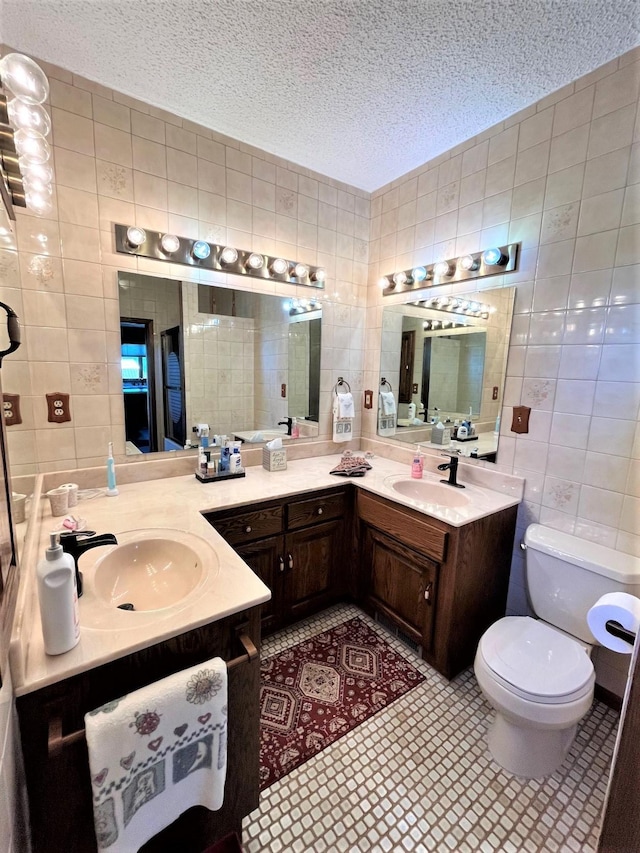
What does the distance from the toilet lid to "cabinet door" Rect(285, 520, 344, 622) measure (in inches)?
34.6

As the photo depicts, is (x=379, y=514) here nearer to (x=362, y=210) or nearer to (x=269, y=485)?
(x=269, y=485)

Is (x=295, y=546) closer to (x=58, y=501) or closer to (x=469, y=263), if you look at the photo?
(x=58, y=501)

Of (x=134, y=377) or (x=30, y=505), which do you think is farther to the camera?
(x=134, y=377)

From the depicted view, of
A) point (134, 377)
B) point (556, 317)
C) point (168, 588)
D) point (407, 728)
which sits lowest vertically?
point (407, 728)

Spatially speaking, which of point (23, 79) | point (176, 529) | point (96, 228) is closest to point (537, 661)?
point (176, 529)

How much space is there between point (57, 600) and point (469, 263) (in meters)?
2.23

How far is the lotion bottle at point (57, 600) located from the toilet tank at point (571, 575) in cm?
174

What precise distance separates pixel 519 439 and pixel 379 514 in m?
0.81

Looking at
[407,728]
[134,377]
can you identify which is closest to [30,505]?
[134,377]

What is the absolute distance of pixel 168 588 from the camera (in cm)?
121

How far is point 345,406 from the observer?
2.57 m

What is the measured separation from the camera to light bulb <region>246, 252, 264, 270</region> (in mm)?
2109

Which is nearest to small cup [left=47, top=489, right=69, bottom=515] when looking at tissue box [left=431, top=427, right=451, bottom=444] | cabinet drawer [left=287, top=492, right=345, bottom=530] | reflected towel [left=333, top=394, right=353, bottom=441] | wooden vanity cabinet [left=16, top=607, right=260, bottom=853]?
wooden vanity cabinet [left=16, top=607, right=260, bottom=853]

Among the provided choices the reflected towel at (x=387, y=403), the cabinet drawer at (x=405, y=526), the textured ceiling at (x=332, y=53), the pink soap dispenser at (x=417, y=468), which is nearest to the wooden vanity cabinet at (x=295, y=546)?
the cabinet drawer at (x=405, y=526)
